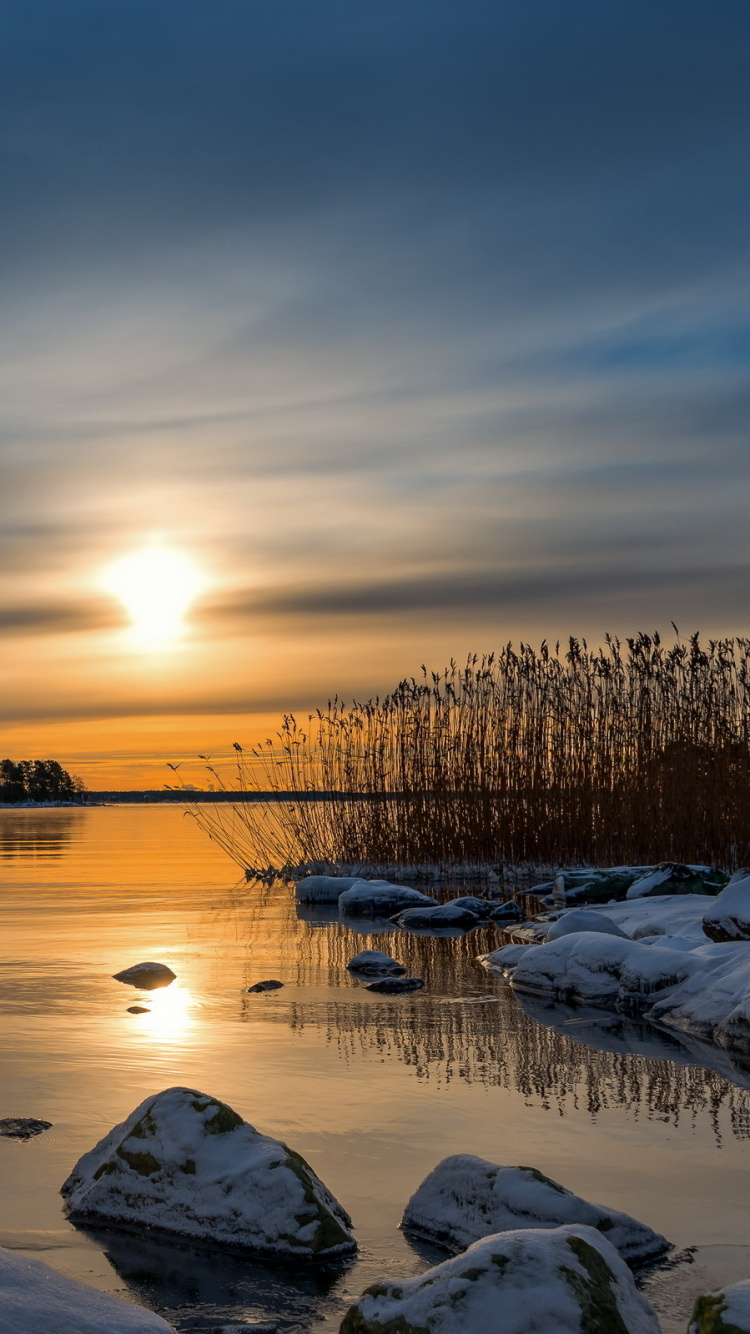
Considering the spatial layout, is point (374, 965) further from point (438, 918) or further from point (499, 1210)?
point (499, 1210)

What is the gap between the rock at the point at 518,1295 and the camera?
81.8 inches

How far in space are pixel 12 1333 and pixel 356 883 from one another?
9.53 meters

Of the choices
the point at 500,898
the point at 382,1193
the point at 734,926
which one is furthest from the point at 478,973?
the point at 500,898

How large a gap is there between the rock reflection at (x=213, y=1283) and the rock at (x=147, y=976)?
3626mm

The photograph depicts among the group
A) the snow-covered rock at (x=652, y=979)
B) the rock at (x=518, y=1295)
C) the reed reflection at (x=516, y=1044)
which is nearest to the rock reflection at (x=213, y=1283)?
the rock at (x=518, y=1295)

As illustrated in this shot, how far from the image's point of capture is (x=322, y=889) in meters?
12.1

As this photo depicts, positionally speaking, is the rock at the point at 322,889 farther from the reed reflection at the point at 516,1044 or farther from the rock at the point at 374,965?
the rock at the point at 374,965

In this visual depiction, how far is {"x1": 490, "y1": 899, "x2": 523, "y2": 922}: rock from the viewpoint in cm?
1014

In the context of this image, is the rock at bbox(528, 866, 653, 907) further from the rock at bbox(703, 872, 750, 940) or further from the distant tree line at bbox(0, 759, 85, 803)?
the distant tree line at bbox(0, 759, 85, 803)

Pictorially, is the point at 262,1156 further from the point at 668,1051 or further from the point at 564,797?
the point at 564,797

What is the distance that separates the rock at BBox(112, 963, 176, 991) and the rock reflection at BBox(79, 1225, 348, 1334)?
3626 millimetres

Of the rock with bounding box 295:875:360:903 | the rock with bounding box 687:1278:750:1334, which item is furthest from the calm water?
the rock with bounding box 295:875:360:903

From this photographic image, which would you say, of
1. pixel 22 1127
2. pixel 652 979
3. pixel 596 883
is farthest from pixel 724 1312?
pixel 596 883

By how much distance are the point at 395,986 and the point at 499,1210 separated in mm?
3692
